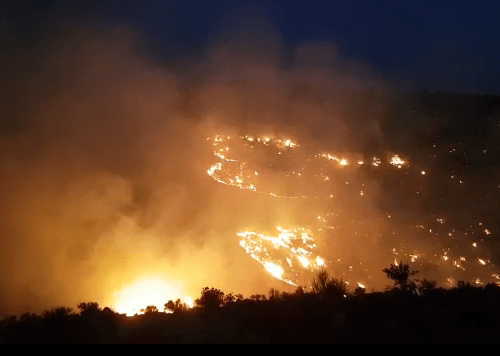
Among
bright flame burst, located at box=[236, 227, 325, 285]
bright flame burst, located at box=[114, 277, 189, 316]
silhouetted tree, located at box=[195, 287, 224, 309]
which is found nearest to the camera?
silhouetted tree, located at box=[195, 287, 224, 309]

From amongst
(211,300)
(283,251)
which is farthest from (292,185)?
(211,300)

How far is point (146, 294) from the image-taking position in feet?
61.0

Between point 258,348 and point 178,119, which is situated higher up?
point 178,119

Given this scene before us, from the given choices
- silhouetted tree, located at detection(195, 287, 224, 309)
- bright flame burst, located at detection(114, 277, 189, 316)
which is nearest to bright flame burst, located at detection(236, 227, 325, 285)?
bright flame burst, located at detection(114, 277, 189, 316)

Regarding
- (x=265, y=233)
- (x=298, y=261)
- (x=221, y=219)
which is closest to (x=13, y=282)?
(x=221, y=219)

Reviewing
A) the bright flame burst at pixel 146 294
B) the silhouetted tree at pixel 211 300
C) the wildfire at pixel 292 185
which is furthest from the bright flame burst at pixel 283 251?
the silhouetted tree at pixel 211 300

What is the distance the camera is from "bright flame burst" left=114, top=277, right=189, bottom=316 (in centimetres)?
1766

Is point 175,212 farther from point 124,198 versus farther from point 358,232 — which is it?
point 358,232

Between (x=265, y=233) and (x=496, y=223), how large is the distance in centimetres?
1380

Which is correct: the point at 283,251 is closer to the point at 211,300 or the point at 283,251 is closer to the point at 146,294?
the point at 146,294

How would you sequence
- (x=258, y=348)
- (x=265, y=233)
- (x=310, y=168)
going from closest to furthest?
(x=258, y=348), (x=265, y=233), (x=310, y=168)

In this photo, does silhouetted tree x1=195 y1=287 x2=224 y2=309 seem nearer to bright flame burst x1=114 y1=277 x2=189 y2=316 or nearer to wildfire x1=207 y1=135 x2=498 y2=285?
bright flame burst x1=114 y1=277 x2=189 y2=316

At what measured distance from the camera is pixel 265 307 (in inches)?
361

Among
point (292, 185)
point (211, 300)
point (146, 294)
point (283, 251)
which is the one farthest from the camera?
point (292, 185)
